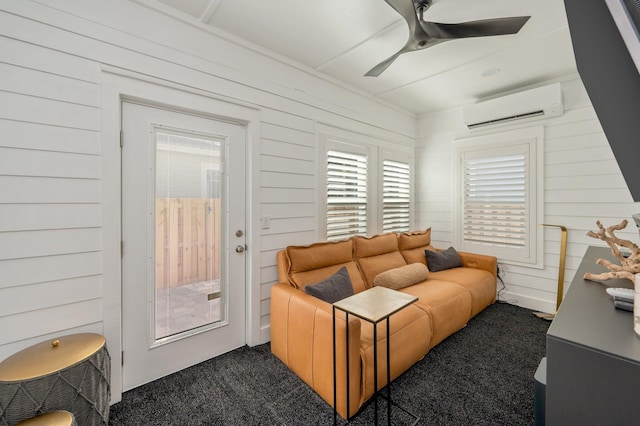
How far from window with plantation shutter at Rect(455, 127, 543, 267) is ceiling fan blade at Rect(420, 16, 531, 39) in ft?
6.77

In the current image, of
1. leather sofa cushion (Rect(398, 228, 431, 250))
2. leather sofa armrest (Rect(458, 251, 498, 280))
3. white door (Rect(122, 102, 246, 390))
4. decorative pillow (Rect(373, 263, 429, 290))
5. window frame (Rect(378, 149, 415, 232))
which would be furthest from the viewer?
window frame (Rect(378, 149, 415, 232))

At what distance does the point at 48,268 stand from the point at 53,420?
0.87 metres

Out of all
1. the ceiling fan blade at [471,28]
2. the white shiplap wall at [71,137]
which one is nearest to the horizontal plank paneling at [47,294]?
the white shiplap wall at [71,137]

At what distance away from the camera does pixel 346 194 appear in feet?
11.2

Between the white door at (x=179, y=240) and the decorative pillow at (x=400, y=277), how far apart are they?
4.64ft

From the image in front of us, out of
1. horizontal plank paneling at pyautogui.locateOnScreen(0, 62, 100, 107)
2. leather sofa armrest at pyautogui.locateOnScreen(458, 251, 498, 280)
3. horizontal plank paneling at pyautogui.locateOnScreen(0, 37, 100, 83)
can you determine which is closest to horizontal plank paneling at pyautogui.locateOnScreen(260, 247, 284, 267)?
horizontal plank paneling at pyautogui.locateOnScreen(0, 62, 100, 107)

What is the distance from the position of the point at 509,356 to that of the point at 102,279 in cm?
330

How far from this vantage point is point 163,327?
2.18 meters

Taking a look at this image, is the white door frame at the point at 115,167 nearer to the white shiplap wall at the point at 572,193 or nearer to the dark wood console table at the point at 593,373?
the dark wood console table at the point at 593,373

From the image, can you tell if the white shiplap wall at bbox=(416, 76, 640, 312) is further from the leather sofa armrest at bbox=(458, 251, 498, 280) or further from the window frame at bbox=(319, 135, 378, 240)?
the window frame at bbox=(319, 135, 378, 240)

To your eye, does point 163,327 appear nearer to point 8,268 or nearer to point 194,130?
point 8,268

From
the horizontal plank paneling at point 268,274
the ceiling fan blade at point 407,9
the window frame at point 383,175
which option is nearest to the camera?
the ceiling fan blade at point 407,9

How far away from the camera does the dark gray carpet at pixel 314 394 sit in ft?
5.71

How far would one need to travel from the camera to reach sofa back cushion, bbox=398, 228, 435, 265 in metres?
3.60
